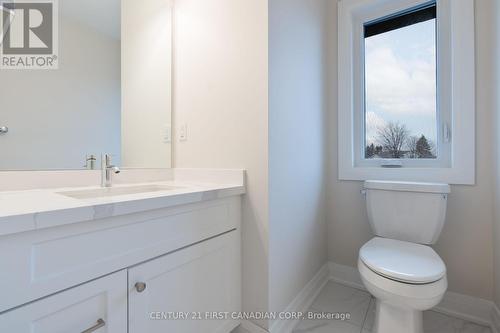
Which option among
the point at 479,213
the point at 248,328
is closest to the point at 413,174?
the point at 479,213

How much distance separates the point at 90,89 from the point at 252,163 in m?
0.91

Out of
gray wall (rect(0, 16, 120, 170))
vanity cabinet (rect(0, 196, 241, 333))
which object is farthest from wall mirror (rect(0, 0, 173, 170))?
vanity cabinet (rect(0, 196, 241, 333))

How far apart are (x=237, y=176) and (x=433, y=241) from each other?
3.77 feet

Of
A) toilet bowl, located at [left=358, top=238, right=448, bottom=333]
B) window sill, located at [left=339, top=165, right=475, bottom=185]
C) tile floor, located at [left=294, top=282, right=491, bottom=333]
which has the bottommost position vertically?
tile floor, located at [left=294, top=282, right=491, bottom=333]

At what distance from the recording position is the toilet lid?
957 mm

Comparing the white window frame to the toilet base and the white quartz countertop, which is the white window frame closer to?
the toilet base

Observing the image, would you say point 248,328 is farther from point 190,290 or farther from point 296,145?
point 296,145

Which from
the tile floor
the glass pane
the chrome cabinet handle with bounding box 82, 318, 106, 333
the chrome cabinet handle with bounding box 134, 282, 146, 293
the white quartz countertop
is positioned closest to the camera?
the white quartz countertop

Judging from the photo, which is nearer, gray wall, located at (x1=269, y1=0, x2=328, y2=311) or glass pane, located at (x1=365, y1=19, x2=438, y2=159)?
gray wall, located at (x1=269, y1=0, x2=328, y2=311)

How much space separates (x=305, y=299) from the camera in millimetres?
1434

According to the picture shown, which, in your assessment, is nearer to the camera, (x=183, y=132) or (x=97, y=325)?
(x=97, y=325)

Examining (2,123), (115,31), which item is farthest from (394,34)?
(2,123)

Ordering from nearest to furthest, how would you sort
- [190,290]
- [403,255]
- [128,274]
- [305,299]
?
[128,274]
[190,290]
[403,255]
[305,299]

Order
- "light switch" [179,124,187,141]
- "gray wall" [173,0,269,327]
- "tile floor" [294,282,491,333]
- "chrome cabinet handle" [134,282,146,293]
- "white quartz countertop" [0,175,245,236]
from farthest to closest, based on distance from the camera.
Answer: "light switch" [179,124,187,141] → "tile floor" [294,282,491,333] → "gray wall" [173,0,269,327] → "chrome cabinet handle" [134,282,146,293] → "white quartz countertop" [0,175,245,236]
